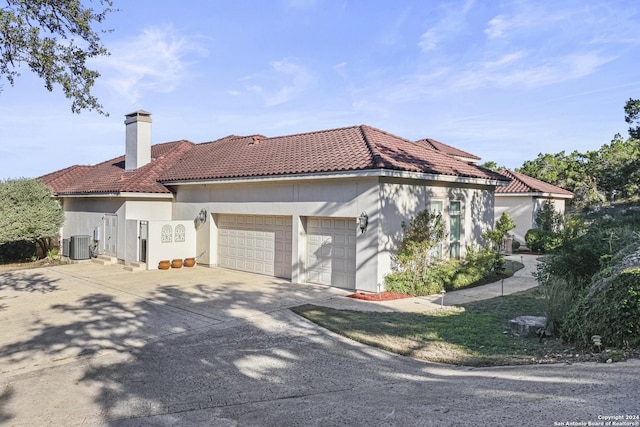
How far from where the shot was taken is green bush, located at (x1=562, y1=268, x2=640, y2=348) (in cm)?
591

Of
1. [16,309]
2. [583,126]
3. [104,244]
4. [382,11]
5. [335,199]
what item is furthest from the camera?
[583,126]

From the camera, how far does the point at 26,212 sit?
19.5 m

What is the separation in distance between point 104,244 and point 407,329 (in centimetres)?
1613

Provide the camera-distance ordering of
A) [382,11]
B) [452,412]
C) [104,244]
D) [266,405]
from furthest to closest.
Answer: [104,244] → [382,11] → [266,405] → [452,412]

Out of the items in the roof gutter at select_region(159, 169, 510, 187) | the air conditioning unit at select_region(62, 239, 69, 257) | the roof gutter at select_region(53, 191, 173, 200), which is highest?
the roof gutter at select_region(159, 169, 510, 187)

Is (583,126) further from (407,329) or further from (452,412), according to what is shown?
(452,412)

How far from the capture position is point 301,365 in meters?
6.67

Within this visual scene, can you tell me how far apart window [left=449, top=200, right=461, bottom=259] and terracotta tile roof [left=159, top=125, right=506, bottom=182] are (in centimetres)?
131

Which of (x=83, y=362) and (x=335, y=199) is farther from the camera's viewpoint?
(x=335, y=199)

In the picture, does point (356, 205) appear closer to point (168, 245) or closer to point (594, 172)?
point (168, 245)

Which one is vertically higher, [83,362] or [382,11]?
[382,11]

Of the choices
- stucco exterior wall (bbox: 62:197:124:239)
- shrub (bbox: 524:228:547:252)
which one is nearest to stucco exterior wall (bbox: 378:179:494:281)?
shrub (bbox: 524:228:547:252)

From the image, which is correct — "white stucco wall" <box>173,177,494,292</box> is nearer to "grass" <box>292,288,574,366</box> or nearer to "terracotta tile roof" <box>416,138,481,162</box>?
"grass" <box>292,288,574,366</box>

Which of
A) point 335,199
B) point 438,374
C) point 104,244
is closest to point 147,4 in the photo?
point 335,199
